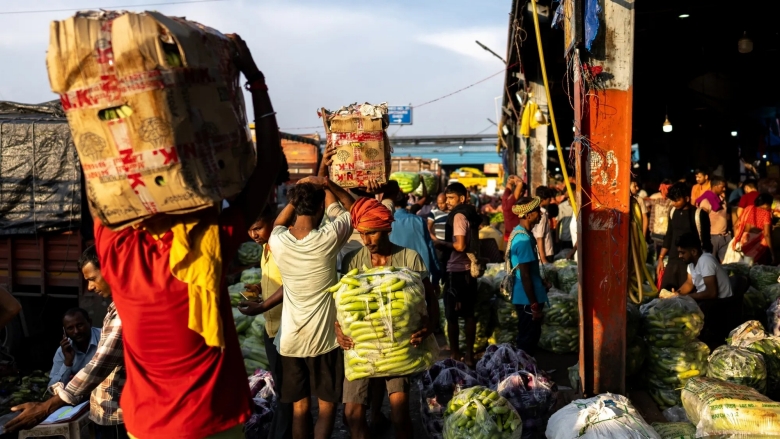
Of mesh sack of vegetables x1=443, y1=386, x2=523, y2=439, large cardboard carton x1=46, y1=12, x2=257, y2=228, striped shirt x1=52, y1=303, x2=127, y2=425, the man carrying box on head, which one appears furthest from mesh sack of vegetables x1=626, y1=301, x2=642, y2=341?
large cardboard carton x1=46, y1=12, x2=257, y2=228

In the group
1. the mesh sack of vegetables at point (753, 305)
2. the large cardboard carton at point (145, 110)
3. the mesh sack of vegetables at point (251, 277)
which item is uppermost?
the large cardboard carton at point (145, 110)

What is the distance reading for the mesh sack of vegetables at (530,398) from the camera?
214 inches

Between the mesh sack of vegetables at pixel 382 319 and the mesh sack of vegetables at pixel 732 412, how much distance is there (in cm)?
182

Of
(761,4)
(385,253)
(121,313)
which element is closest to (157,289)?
(121,313)

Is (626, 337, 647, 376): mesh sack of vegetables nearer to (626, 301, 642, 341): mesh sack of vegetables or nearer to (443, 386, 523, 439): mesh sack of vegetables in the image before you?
(626, 301, 642, 341): mesh sack of vegetables

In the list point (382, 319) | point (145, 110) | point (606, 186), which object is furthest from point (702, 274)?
point (145, 110)

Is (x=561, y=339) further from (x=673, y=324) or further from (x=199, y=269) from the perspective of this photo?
(x=199, y=269)

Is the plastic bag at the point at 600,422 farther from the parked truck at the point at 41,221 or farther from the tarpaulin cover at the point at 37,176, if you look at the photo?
the tarpaulin cover at the point at 37,176

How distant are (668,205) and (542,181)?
101 inches

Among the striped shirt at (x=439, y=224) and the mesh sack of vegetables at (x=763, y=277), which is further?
the striped shirt at (x=439, y=224)

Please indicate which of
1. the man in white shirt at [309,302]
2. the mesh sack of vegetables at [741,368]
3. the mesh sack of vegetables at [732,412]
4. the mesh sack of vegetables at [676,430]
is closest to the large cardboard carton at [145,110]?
the man in white shirt at [309,302]

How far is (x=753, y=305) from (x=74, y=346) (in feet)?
23.5

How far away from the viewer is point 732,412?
14.7 feet

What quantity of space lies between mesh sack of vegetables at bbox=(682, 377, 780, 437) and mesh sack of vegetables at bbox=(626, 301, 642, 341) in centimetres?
132
